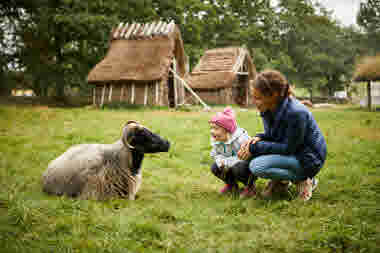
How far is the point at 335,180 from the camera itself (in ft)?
16.1

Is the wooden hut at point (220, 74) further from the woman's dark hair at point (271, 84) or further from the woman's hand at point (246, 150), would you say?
the woman's dark hair at point (271, 84)

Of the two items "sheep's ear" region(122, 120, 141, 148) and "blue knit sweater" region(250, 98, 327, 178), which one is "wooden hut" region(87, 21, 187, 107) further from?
"blue knit sweater" region(250, 98, 327, 178)

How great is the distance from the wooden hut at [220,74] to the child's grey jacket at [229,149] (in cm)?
1956

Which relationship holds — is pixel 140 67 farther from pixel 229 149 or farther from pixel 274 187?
pixel 274 187

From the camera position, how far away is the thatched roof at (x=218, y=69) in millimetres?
23797

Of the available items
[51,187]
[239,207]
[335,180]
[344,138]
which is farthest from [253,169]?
[344,138]

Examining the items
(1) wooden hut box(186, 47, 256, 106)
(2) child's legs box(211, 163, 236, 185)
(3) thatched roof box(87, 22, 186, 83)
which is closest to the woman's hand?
(2) child's legs box(211, 163, 236, 185)

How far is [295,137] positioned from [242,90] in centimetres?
2528

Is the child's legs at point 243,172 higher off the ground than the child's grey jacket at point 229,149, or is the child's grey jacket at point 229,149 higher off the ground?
the child's grey jacket at point 229,149

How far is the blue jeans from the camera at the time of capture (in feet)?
12.1

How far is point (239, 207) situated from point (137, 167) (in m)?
1.46

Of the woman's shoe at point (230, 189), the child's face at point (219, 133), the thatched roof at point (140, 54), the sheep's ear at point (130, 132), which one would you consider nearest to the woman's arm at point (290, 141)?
the child's face at point (219, 133)

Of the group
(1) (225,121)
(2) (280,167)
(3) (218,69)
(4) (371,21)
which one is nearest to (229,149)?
(1) (225,121)

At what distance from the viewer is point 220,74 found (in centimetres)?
2422
